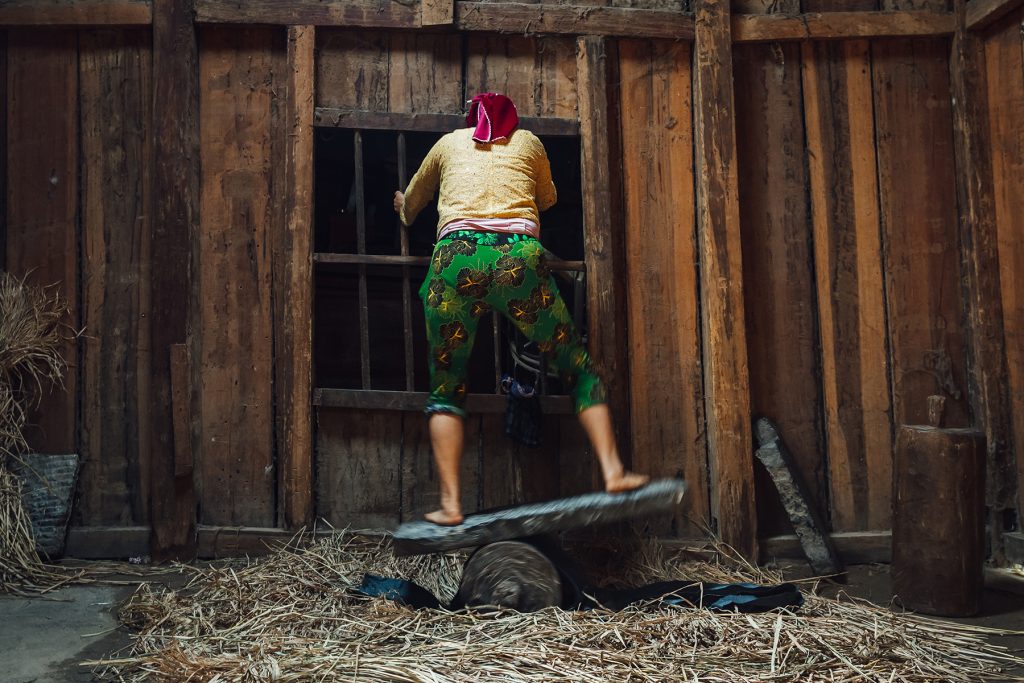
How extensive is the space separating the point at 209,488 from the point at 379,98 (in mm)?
2069

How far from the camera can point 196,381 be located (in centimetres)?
385

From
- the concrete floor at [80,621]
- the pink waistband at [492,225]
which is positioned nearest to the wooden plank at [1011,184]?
the concrete floor at [80,621]

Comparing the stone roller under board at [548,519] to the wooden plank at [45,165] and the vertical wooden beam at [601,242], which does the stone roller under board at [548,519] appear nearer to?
the vertical wooden beam at [601,242]

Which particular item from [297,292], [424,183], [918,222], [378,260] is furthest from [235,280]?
[918,222]

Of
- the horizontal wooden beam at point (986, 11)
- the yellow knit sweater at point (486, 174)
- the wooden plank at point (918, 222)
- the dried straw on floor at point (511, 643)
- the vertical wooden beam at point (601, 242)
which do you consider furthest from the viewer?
the wooden plank at point (918, 222)

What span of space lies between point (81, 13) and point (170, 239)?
1.17 m

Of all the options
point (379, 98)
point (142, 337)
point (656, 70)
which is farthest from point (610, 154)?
point (142, 337)

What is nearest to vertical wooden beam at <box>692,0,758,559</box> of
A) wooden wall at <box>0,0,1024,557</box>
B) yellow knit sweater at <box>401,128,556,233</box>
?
wooden wall at <box>0,0,1024,557</box>

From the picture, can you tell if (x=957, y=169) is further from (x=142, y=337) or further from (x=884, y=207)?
(x=142, y=337)

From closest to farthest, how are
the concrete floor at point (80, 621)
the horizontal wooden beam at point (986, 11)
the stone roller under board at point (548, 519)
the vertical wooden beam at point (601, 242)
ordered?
the concrete floor at point (80, 621)
the stone roller under board at point (548, 519)
the horizontal wooden beam at point (986, 11)
the vertical wooden beam at point (601, 242)

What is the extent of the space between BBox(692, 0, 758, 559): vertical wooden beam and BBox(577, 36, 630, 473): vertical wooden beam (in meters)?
0.41

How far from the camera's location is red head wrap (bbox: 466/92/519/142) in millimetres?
3266

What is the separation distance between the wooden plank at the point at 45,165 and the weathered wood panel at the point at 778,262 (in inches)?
130

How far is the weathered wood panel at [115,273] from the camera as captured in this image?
3.87 metres
